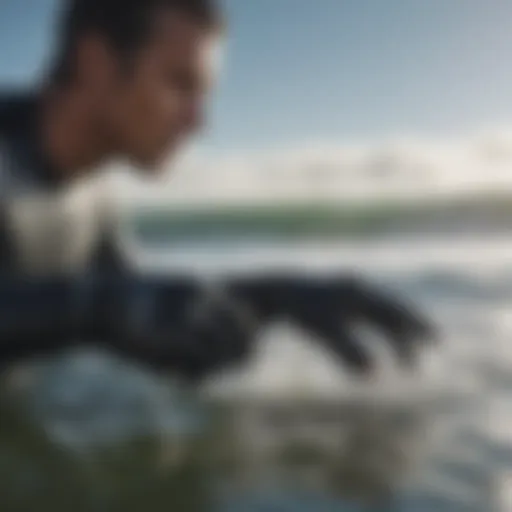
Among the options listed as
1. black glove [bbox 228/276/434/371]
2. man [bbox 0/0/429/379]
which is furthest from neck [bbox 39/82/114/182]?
black glove [bbox 228/276/434/371]

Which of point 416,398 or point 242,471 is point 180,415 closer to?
point 242,471

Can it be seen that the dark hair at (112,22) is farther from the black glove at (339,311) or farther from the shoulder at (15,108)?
the black glove at (339,311)

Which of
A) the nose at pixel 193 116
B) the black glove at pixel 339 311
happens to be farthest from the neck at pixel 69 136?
the black glove at pixel 339 311

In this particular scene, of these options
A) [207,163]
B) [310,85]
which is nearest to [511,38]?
[310,85]

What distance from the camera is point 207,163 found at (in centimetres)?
98

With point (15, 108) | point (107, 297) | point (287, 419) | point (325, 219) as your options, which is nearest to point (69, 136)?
point (15, 108)

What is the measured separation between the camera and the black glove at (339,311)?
0.97m

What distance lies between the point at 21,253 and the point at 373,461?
0.53 meters

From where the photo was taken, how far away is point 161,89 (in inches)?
38.9

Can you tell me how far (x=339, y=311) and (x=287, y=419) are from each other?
0.52 ft

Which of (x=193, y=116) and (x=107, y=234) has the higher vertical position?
(x=193, y=116)

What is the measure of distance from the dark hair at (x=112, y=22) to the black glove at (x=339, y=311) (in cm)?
35

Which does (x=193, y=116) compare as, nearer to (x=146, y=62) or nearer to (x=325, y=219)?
(x=146, y=62)

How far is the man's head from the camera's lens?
978 mm
